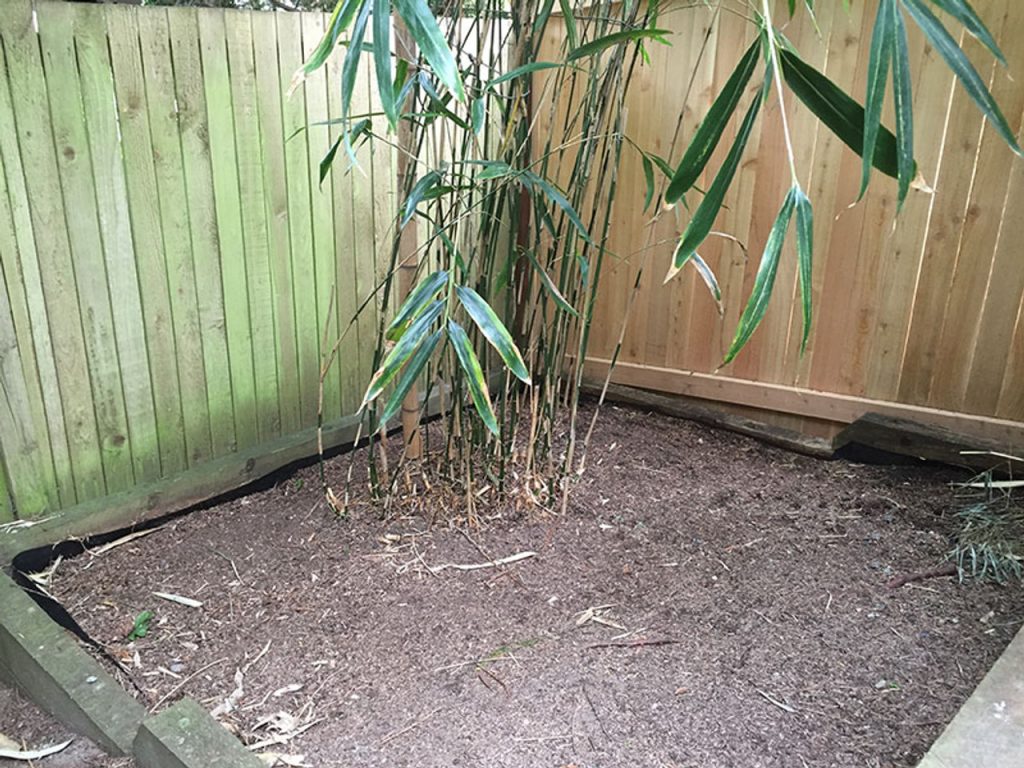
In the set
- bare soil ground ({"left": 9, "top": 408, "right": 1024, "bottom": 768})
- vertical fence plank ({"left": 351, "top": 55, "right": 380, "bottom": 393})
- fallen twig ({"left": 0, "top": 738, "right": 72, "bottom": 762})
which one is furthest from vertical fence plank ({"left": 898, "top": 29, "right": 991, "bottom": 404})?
fallen twig ({"left": 0, "top": 738, "right": 72, "bottom": 762})

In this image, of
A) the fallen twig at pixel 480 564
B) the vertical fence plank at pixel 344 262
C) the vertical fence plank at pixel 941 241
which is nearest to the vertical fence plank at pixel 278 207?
the vertical fence plank at pixel 344 262

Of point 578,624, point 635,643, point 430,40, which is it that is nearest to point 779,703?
point 635,643

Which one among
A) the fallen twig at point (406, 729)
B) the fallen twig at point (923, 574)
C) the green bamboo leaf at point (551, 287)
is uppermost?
the green bamboo leaf at point (551, 287)

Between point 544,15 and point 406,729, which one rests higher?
point 544,15

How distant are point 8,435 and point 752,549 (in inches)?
74.8

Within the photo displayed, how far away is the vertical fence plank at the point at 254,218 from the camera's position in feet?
7.09

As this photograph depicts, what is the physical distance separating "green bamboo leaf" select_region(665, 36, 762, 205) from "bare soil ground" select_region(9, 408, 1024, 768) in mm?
1034

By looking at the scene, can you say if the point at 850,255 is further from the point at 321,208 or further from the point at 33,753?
the point at 33,753

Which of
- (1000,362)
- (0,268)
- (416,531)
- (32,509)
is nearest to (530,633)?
(416,531)

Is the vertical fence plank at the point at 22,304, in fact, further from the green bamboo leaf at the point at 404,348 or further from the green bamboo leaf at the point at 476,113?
the green bamboo leaf at the point at 476,113

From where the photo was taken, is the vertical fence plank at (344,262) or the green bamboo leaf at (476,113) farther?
the vertical fence plank at (344,262)

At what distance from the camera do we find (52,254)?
1.93 metres

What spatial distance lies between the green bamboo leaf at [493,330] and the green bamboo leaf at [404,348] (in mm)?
61

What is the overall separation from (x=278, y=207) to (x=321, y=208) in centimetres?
15
